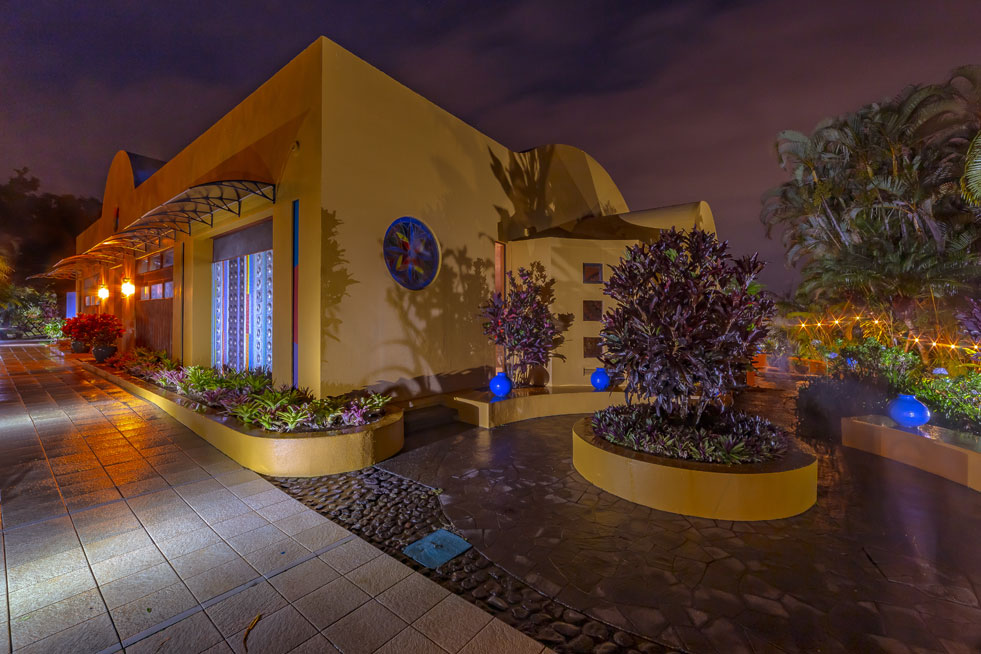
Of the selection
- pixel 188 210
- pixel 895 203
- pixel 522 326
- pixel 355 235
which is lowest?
pixel 522 326

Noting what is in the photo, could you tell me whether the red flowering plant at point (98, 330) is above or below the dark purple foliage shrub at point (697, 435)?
above

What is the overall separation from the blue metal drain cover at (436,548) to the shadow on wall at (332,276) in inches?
147

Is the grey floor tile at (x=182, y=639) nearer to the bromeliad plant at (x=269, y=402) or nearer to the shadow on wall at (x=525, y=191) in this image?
the bromeliad plant at (x=269, y=402)

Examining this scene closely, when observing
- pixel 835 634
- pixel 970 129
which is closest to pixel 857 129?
pixel 970 129

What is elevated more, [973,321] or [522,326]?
[973,321]

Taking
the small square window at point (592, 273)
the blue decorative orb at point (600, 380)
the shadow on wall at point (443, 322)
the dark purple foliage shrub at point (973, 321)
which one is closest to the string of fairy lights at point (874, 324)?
the dark purple foliage shrub at point (973, 321)

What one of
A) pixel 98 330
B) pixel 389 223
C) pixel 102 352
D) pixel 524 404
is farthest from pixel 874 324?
pixel 98 330

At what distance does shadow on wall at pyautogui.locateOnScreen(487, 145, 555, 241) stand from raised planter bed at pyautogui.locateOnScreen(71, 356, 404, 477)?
6.18m

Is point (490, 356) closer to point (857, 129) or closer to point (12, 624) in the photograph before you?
point (12, 624)

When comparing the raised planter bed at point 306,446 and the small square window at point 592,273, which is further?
the small square window at point 592,273

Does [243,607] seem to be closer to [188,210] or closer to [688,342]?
[688,342]

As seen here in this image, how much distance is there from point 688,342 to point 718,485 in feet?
4.90

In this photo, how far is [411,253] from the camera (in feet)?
25.0

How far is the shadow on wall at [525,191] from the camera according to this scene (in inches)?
406
